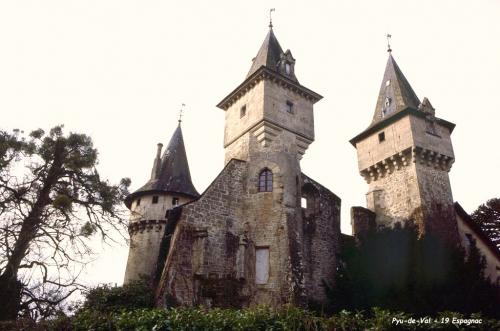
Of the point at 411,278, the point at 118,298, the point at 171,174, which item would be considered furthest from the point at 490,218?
the point at 118,298

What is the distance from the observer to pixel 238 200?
18.9 metres

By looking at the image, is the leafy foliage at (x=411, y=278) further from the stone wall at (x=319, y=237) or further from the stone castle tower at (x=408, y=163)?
the stone castle tower at (x=408, y=163)

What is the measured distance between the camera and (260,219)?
1825cm

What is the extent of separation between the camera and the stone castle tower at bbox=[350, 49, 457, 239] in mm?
21141

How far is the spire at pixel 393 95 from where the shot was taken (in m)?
24.8

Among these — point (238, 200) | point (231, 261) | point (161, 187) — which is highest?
point (161, 187)

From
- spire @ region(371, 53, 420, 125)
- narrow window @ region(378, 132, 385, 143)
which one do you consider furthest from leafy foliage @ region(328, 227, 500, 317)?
A: spire @ region(371, 53, 420, 125)

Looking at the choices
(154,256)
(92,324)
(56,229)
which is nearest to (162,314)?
(92,324)

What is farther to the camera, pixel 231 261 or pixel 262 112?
pixel 262 112

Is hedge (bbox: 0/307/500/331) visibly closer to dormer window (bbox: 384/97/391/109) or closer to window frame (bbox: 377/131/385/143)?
window frame (bbox: 377/131/385/143)

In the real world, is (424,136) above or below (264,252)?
above

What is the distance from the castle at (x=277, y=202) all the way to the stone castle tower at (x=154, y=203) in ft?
0.25

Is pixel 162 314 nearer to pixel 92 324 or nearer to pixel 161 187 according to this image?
pixel 92 324

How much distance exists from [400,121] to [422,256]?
8335 mm
